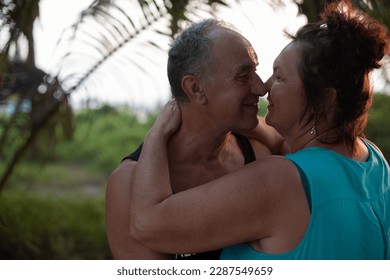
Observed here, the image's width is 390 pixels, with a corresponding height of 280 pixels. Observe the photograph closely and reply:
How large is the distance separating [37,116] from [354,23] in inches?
112

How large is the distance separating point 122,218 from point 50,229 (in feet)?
12.7

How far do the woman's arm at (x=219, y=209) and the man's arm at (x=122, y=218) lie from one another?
0.19 metres

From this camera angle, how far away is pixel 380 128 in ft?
23.4

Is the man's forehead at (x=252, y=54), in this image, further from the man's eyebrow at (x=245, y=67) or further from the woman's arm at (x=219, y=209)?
the woman's arm at (x=219, y=209)

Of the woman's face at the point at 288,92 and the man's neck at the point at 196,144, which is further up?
the woman's face at the point at 288,92

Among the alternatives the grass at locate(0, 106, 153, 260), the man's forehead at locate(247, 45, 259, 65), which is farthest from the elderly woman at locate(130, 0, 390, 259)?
the grass at locate(0, 106, 153, 260)

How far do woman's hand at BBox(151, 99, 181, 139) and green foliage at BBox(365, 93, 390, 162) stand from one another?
4.55m

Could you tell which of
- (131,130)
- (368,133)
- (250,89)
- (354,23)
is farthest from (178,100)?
(131,130)

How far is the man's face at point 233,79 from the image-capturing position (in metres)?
2.60

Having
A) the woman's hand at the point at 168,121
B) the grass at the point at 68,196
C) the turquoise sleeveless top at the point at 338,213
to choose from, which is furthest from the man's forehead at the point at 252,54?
the grass at the point at 68,196

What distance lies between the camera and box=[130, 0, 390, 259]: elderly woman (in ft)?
7.16

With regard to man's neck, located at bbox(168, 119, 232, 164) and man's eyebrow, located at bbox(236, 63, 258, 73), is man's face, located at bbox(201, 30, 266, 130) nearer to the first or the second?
man's eyebrow, located at bbox(236, 63, 258, 73)

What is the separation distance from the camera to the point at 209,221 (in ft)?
7.26

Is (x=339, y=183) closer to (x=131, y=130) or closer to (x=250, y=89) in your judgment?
(x=250, y=89)
